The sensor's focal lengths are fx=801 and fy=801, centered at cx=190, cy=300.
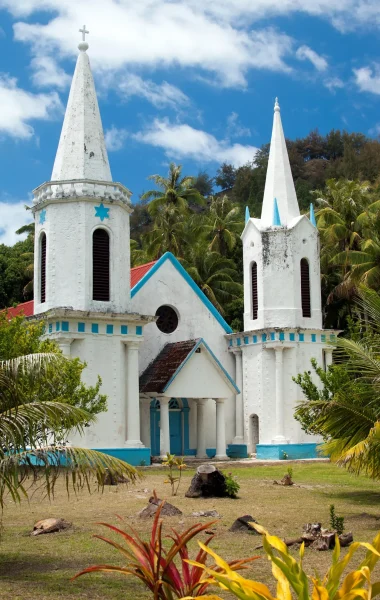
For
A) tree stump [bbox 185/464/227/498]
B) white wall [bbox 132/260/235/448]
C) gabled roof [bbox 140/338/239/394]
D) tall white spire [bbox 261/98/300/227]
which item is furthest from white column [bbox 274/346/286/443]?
tree stump [bbox 185/464/227/498]

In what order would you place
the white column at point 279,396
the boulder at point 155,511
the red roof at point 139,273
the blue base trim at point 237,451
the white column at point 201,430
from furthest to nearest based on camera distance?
the red roof at point 139,273, the blue base trim at point 237,451, the white column at point 201,430, the white column at point 279,396, the boulder at point 155,511

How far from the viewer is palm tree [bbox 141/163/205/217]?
48.2 m

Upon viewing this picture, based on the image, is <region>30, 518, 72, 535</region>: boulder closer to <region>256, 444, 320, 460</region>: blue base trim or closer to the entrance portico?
the entrance portico

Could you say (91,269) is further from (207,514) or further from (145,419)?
(207,514)

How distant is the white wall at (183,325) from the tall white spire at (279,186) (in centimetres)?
411

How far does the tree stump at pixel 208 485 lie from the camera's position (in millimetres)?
16703

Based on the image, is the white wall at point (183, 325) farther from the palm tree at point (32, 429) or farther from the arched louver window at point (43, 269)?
the palm tree at point (32, 429)

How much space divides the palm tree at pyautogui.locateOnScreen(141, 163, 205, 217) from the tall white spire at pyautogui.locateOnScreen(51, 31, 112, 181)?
20.3 m

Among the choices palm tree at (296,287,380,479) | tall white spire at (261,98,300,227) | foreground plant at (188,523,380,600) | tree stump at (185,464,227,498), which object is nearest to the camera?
foreground plant at (188,523,380,600)

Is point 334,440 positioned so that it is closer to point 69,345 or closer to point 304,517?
point 304,517

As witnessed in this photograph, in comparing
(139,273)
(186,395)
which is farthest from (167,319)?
(186,395)

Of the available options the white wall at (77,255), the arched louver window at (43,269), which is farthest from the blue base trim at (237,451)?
the arched louver window at (43,269)

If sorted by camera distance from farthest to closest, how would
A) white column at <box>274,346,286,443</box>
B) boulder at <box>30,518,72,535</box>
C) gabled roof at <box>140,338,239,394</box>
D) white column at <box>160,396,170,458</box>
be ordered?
white column at <box>274,346,286,443</box>
gabled roof at <box>140,338,239,394</box>
white column at <box>160,396,170,458</box>
boulder at <box>30,518,72,535</box>

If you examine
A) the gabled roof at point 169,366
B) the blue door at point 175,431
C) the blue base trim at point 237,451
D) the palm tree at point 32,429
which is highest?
the gabled roof at point 169,366
